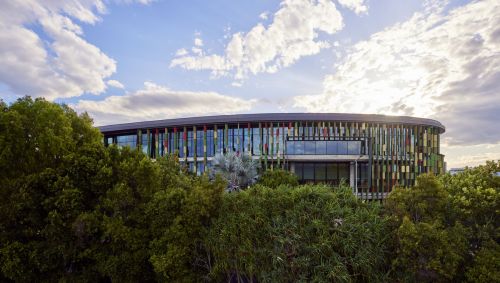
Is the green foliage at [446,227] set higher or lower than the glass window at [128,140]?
lower

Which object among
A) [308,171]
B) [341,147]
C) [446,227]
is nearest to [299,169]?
[308,171]

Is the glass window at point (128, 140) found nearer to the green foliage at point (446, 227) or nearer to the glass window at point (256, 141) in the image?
the glass window at point (256, 141)

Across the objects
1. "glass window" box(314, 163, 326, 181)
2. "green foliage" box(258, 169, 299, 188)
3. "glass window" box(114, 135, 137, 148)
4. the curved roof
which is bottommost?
"glass window" box(314, 163, 326, 181)

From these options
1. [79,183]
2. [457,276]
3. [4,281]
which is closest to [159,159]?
[79,183]

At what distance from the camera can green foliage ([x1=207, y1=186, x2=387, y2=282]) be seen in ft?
23.4

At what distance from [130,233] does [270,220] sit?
428 centimetres

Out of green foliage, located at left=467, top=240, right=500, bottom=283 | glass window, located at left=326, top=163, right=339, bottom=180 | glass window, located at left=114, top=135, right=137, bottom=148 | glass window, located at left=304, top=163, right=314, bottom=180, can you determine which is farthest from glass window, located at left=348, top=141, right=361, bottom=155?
glass window, located at left=114, top=135, right=137, bottom=148

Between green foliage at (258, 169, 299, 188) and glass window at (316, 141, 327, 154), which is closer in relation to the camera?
green foliage at (258, 169, 299, 188)

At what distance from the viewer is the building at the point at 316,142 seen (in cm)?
2967

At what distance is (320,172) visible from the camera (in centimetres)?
3091

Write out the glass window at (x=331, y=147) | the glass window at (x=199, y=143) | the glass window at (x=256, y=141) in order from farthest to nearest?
the glass window at (x=199, y=143) → the glass window at (x=256, y=141) → the glass window at (x=331, y=147)

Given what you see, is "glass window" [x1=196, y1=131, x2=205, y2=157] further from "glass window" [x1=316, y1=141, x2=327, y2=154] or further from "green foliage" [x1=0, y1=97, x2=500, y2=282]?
"green foliage" [x1=0, y1=97, x2=500, y2=282]

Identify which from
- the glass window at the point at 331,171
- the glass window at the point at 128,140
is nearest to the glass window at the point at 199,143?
the glass window at the point at 128,140

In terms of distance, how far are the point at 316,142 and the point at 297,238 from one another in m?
21.8
